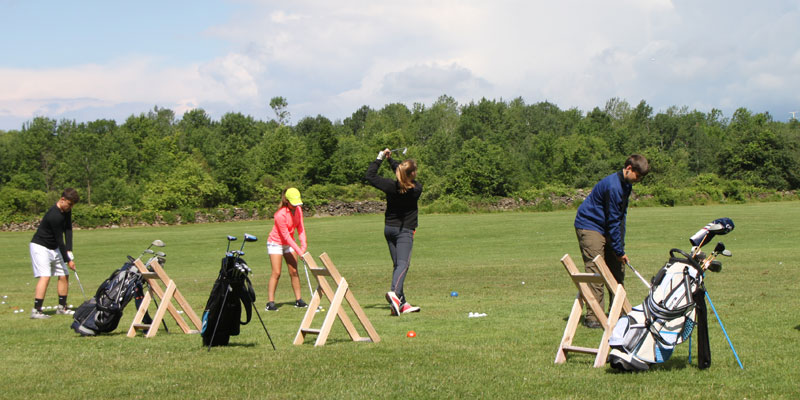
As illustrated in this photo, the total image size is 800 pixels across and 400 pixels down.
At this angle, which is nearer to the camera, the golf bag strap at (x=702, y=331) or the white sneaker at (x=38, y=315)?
the golf bag strap at (x=702, y=331)

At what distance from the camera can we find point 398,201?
11352 mm

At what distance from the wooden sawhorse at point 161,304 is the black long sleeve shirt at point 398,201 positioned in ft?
10.6

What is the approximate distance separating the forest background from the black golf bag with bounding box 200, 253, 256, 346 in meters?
56.5

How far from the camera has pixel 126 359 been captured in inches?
322

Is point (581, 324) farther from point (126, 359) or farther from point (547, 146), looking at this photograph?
Answer: point (547, 146)

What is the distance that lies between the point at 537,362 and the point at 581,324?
266 centimetres

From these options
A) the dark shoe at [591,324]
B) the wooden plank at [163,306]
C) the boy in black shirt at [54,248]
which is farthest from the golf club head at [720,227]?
the boy in black shirt at [54,248]

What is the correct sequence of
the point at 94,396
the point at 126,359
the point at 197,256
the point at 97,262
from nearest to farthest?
the point at 94,396 < the point at 126,359 < the point at 97,262 < the point at 197,256

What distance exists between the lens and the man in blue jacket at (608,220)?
892 cm

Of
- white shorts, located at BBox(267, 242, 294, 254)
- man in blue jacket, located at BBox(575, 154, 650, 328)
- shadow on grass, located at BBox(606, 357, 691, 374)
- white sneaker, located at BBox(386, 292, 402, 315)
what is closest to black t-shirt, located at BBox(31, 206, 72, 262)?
white shorts, located at BBox(267, 242, 294, 254)

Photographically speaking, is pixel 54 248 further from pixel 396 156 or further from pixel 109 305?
pixel 396 156

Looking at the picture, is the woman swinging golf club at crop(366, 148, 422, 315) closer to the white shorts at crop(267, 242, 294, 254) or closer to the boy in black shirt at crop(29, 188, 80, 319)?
the white shorts at crop(267, 242, 294, 254)

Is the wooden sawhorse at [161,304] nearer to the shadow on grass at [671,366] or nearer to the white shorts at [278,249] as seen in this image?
the white shorts at [278,249]

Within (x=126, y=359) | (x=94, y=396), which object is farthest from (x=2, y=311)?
(x=94, y=396)
